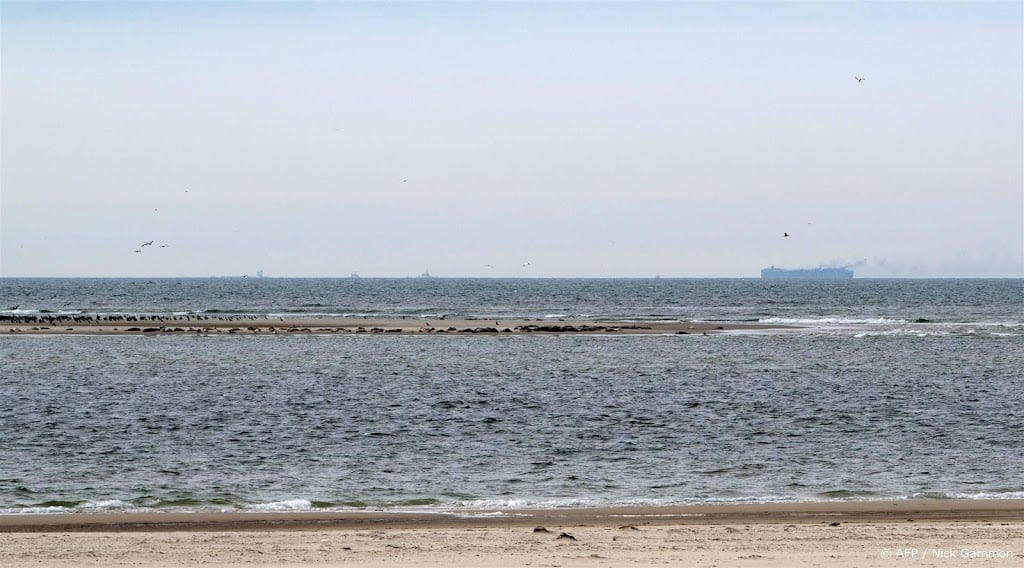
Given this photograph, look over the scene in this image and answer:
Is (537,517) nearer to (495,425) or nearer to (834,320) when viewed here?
(495,425)

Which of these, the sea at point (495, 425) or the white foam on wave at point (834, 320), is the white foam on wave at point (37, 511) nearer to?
the sea at point (495, 425)

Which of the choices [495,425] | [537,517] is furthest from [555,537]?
[495,425]

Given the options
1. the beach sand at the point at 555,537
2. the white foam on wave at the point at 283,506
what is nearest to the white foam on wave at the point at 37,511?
the beach sand at the point at 555,537

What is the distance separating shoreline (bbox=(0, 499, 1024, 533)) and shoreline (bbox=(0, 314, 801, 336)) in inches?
2236

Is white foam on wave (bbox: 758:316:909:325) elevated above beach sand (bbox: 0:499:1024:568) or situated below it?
above

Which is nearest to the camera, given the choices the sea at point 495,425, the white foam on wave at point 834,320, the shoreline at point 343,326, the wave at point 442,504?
the wave at point 442,504

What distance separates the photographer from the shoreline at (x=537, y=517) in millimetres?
18922

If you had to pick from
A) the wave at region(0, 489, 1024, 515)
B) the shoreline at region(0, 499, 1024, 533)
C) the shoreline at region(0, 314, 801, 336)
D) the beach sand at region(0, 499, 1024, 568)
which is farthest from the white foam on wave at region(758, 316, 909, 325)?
the beach sand at region(0, 499, 1024, 568)

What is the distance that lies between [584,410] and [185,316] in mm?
68781

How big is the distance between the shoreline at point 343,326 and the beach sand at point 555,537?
57277 millimetres

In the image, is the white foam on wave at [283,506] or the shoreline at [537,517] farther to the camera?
the white foam on wave at [283,506]

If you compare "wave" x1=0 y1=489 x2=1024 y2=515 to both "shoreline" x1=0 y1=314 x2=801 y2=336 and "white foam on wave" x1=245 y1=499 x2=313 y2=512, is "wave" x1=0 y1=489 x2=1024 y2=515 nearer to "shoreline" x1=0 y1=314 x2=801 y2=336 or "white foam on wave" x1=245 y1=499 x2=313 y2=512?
"white foam on wave" x1=245 y1=499 x2=313 y2=512

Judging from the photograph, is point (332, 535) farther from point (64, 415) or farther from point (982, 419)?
point (982, 419)

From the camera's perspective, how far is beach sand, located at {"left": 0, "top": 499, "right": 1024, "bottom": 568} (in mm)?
15344
